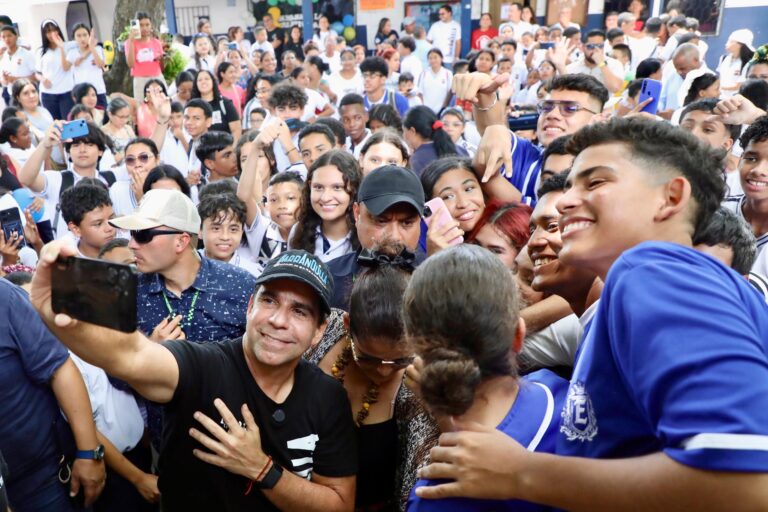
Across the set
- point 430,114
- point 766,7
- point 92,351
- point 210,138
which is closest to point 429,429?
point 92,351

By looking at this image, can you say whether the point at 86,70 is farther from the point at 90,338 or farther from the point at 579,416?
the point at 579,416

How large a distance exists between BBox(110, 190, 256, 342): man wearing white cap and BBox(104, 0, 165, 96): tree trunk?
8.55 metres

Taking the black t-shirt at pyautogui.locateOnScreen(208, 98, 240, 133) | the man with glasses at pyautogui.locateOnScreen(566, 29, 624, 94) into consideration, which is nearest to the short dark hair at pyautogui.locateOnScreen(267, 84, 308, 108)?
the black t-shirt at pyautogui.locateOnScreen(208, 98, 240, 133)

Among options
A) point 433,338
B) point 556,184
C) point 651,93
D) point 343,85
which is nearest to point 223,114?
point 343,85

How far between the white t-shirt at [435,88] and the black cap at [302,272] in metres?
8.11

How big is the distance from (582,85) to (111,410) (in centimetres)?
305

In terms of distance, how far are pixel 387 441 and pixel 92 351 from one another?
950mm

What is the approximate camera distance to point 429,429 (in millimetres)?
1724

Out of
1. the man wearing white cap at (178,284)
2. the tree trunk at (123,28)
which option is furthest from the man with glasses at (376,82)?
the man wearing white cap at (178,284)

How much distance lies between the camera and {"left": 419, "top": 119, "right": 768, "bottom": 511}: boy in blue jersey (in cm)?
85

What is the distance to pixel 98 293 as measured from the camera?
4.19ft

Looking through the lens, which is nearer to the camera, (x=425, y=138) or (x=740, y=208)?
(x=740, y=208)

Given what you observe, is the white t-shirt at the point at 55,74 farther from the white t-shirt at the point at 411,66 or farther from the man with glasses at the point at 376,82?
the white t-shirt at the point at 411,66

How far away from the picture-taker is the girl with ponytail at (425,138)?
15.8ft
